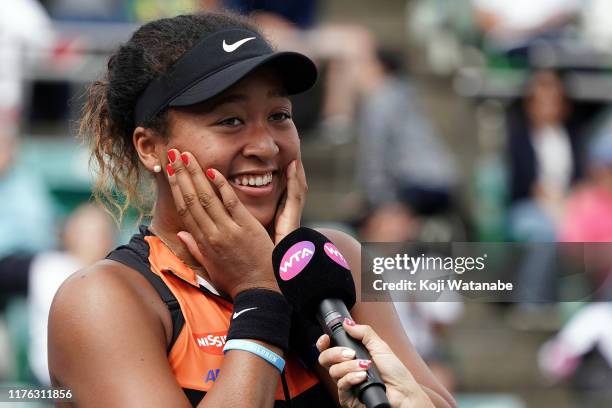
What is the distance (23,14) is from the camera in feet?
25.4

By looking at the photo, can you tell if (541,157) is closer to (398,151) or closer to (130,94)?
(398,151)

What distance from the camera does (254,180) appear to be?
2516mm

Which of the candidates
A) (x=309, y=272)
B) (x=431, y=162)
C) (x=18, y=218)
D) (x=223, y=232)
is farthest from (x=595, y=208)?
(x=309, y=272)

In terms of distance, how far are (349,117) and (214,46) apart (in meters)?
5.60

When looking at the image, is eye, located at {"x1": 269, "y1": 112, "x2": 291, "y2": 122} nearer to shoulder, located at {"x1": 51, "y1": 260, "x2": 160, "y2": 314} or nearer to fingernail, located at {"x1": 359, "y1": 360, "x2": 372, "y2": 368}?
shoulder, located at {"x1": 51, "y1": 260, "x2": 160, "y2": 314}

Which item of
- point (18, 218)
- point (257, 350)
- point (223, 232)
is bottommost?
point (257, 350)

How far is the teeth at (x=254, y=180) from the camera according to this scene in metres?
2.51

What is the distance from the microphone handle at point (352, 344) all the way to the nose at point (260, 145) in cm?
43

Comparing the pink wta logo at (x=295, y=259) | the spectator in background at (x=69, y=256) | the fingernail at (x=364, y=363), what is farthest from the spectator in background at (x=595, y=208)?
the fingernail at (x=364, y=363)

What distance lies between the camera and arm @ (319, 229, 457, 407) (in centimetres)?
249

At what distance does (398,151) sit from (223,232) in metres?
5.28

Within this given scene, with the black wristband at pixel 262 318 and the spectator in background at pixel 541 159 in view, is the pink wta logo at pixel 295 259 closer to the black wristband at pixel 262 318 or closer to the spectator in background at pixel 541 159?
the black wristband at pixel 262 318

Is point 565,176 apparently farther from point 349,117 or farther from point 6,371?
point 6,371

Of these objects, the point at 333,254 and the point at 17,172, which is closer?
the point at 333,254
